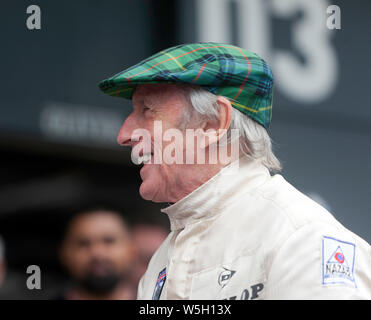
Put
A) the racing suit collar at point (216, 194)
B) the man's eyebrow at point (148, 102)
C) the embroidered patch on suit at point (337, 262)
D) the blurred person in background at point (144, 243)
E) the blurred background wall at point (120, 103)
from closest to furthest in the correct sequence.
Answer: the embroidered patch on suit at point (337, 262) → the racing suit collar at point (216, 194) → the man's eyebrow at point (148, 102) → the blurred background wall at point (120, 103) → the blurred person in background at point (144, 243)

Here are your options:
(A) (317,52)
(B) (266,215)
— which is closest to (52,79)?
(A) (317,52)

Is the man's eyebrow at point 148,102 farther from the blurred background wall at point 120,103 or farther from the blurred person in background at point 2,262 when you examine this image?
the blurred person in background at point 2,262

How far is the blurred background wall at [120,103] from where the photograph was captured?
4.08 m

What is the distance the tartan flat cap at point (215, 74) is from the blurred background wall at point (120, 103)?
2.13m

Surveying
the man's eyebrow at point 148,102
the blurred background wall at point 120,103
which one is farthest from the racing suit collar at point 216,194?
the blurred background wall at point 120,103

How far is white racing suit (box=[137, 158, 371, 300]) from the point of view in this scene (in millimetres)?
1637

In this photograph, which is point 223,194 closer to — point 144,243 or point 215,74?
point 215,74

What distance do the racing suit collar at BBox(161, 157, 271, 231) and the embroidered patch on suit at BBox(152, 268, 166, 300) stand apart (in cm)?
15

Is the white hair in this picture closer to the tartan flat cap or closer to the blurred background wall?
the tartan flat cap

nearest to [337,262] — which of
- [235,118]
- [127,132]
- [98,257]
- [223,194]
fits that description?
[223,194]

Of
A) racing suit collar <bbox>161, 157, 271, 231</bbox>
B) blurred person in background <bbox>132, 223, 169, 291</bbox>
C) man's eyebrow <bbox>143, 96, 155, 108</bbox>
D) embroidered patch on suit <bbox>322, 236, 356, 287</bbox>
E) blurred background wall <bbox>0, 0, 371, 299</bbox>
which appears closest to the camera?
embroidered patch on suit <bbox>322, 236, 356, 287</bbox>

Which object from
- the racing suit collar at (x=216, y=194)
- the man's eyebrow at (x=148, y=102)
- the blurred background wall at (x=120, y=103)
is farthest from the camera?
the blurred background wall at (x=120, y=103)

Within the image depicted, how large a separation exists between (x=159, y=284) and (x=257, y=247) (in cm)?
37

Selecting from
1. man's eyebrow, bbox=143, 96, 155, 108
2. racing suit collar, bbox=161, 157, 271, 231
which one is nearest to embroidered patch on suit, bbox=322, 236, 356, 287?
racing suit collar, bbox=161, 157, 271, 231
